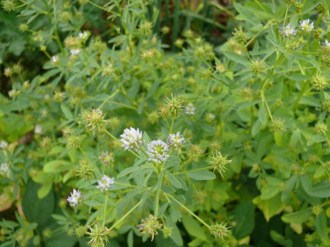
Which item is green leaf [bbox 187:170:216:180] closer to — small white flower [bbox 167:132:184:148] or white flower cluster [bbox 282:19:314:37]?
small white flower [bbox 167:132:184:148]

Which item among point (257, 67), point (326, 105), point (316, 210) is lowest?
point (316, 210)

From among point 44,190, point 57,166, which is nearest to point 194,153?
point 57,166

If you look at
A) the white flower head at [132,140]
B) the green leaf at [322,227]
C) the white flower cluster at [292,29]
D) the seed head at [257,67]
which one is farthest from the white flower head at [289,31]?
the green leaf at [322,227]

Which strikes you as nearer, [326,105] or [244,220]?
[326,105]

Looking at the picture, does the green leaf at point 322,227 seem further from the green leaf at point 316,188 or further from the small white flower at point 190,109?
the small white flower at point 190,109

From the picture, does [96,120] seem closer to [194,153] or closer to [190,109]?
[194,153]

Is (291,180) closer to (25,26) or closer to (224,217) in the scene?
(224,217)

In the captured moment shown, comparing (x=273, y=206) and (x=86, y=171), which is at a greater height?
(x=86, y=171)
